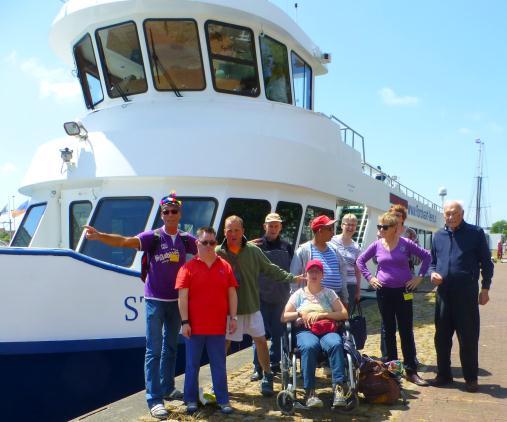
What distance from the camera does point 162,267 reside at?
13.0 feet

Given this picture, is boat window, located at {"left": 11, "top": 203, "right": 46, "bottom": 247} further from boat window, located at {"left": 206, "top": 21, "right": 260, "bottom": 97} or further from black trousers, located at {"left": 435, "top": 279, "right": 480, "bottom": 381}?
black trousers, located at {"left": 435, "top": 279, "right": 480, "bottom": 381}

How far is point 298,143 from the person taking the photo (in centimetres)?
669

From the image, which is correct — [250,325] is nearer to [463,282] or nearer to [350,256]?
[350,256]

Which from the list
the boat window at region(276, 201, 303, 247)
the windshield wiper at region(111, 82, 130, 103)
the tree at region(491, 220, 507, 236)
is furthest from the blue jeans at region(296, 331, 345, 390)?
the tree at region(491, 220, 507, 236)

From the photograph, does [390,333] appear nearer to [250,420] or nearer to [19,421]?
[250,420]

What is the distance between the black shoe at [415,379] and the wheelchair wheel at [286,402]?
146 cm

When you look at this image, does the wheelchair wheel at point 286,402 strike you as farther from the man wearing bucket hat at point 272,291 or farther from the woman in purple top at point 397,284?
the woman in purple top at point 397,284

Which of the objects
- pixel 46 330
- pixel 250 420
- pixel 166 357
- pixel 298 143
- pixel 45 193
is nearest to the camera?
pixel 250 420

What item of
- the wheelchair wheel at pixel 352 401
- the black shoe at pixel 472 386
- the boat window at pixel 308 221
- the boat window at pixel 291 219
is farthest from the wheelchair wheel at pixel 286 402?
the boat window at pixel 308 221

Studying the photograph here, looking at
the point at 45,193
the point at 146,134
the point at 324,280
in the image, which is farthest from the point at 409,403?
the point at 45,193

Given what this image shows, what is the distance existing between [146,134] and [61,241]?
6.36ft

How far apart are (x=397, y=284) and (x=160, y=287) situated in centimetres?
215

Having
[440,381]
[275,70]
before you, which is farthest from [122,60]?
[440,381]

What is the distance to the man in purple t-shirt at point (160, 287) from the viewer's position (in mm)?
3865
